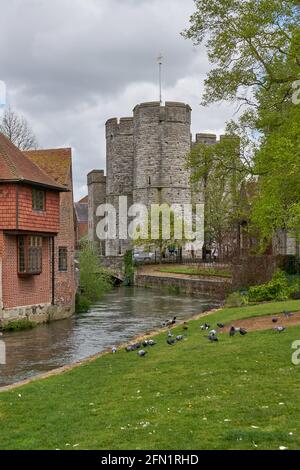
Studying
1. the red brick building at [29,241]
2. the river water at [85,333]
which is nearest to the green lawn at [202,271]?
the river water at [85,333]

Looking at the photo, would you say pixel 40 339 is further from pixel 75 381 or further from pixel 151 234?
pixel 151 234

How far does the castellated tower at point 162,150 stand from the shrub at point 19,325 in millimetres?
47504

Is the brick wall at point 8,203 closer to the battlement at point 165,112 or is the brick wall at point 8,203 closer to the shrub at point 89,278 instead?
the shrub at point 89,278

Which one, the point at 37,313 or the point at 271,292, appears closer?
the point at 271,292

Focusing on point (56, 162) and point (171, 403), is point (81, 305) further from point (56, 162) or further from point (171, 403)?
point (171, 403)

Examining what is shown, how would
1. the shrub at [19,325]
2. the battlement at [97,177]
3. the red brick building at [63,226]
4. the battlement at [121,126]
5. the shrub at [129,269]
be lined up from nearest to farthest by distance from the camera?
1. the shrub at [19,325]
2. the red brick building at [63,226]
3. the shrub at [129,269]
4. the battlement at [121,126]
5. the battlement at [97,177]

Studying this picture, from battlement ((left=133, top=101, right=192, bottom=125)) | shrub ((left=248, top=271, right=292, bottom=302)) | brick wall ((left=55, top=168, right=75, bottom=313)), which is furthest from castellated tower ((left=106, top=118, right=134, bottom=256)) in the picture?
shrub ((left=248, top=271, right=292, bottom=302))

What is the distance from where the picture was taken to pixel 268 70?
66.7ft

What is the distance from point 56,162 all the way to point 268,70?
13.8 metres

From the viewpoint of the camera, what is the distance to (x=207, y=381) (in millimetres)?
10031

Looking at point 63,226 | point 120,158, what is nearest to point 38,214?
point 63,226

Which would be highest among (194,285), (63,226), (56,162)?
(56,162)

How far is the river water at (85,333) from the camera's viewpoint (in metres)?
17.5
